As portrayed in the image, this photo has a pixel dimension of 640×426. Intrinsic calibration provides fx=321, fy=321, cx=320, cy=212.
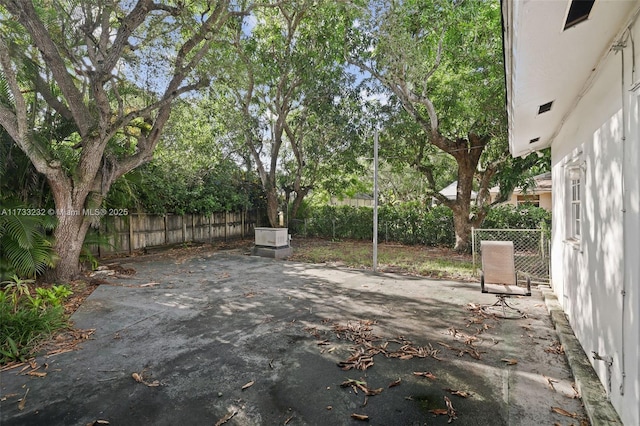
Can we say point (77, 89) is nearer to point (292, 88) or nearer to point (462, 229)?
point (292, 88)

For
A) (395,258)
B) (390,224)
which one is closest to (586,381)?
(395,258)

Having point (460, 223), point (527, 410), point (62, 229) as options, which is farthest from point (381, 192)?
point (527, 410)

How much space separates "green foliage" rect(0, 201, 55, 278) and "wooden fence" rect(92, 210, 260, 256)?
6.82ft

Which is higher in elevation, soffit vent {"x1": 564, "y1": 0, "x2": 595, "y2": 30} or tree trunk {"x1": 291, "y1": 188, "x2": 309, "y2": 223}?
soffit vent {"x1": 564, "y1": 0, "x2": 595, "y2": 30}

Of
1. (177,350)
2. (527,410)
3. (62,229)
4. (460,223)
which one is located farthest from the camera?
(460,223)

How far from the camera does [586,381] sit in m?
2.79

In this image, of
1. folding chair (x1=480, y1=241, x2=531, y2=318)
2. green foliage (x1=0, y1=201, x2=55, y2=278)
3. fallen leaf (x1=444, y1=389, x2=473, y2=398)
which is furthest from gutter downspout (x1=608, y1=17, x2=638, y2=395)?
green foliage (x1=0, y1=201, x2=55, y2=278)

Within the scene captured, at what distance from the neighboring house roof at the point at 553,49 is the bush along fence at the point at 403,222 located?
6698 mm

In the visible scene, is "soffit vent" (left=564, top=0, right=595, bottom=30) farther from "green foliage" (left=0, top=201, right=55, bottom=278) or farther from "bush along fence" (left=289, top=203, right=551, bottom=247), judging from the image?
"bush along fence" (left=289, top=203, right=551, bottom=247)

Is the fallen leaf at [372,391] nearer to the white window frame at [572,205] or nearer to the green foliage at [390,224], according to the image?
the white window frame at [572,205]

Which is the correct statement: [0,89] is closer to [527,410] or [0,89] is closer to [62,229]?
[62,229]

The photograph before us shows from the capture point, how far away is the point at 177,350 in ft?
11.8

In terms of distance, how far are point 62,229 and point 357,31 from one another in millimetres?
8266

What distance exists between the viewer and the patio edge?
2.31 m
